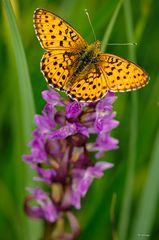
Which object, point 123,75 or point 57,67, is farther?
point 57,67

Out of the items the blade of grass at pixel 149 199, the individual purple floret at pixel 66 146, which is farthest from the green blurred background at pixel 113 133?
the individual purple floret at pixel 66 146

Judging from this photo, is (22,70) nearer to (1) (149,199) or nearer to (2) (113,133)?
(1) (149,199)

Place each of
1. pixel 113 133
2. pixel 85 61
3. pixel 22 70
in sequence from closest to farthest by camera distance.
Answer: pixel 22 70 → pixel 85 61 → pixel 113 133

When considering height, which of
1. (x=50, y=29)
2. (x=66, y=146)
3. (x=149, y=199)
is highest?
(x=50, y=29)

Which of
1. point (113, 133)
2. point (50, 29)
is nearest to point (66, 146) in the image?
point (50, 29)

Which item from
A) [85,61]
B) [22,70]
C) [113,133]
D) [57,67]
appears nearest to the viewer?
[22,70]

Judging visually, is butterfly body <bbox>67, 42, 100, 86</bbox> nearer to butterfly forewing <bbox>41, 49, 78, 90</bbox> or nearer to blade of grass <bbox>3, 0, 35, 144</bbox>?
butterfly forewing <bbox>41, 49, 78, 90</bbox>
